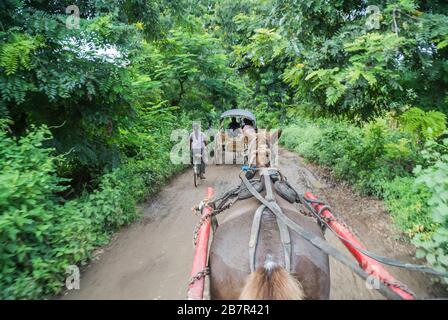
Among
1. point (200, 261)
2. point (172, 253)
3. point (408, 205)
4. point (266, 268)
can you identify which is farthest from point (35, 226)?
point (408, 205)

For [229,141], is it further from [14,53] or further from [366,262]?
[366,262]

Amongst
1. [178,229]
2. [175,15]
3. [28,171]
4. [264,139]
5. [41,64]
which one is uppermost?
[175,15]

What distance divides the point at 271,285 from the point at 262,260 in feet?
0.82

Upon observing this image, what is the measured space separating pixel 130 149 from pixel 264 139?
5.69 meters

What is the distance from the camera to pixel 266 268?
1829 mm

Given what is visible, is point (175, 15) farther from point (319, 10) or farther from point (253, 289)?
point (253, 289)

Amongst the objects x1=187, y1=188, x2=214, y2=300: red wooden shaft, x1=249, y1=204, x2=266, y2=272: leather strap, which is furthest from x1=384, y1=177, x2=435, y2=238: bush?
x1=187, y1=188, x2=214, y2=300: red wooden shaft

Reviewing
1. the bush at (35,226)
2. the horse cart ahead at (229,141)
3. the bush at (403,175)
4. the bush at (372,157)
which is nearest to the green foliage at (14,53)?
the bush at (35,226)

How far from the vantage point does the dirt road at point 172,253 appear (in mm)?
3541

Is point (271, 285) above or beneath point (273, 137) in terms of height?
beneath

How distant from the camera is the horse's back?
202cm

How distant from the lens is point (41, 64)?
412cm

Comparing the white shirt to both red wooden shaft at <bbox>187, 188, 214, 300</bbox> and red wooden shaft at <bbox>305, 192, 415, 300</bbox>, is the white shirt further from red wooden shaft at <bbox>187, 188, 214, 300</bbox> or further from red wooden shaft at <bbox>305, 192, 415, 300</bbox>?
red wooden shaft at <bbox>305, 192, 415, 300</bbox>

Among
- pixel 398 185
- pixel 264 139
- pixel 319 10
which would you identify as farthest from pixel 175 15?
pixel 398 185
